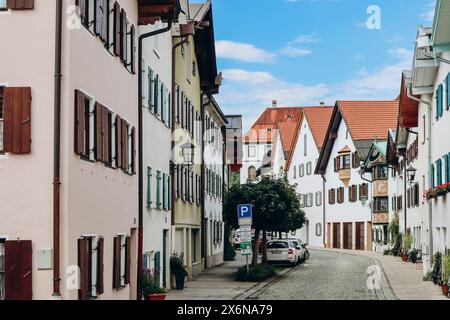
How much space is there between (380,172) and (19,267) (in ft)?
170

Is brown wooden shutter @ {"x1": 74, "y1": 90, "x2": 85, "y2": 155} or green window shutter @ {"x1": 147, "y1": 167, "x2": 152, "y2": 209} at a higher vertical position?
brown wooden shutter @ {"x1": 74, "y1": 90, "x2": 85, "y2": 155}

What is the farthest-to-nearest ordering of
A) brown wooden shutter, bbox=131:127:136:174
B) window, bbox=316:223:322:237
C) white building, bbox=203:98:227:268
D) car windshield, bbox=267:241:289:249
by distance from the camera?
1. window, bbox=316:223:322:237
2. car windshield, bbox=267:241:289:249
3. white building, bbox=203:98:227:268
4. brown wooden shutter, bbox=131:127:136:174

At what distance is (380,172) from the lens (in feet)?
211

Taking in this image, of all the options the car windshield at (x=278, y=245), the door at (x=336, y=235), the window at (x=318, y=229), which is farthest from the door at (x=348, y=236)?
the car windshield at (x=278, y=245)

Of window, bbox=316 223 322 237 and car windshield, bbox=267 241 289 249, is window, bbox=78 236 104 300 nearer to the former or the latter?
car windshield, bbox=267 241 289 249

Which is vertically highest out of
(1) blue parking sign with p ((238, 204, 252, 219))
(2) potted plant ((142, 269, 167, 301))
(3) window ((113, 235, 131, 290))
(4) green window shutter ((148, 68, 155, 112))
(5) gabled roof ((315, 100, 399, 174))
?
(5) gabled roof ((315, 100, 399, 174))

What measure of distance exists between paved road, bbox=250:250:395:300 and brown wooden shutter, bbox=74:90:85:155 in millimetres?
11283

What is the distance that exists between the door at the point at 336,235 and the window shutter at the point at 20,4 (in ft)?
202

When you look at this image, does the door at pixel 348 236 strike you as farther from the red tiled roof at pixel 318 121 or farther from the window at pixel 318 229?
the red tiled roof at pixel 318 121

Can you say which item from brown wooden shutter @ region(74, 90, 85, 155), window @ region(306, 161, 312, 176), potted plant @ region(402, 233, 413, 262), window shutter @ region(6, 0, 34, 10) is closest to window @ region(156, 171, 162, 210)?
brown wooden shutter @ region(74, 90, 85, 155)

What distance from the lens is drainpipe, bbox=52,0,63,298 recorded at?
14680mm

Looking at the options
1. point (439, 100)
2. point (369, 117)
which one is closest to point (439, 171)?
point (439, 100)

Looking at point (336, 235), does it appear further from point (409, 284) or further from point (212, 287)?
point (212, 287)

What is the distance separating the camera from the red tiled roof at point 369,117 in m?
70.6
